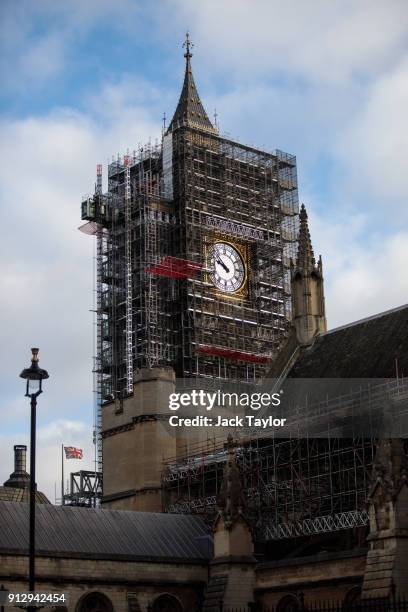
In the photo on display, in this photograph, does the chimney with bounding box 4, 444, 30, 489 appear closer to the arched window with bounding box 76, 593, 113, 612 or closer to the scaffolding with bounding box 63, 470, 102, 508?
the scaffolding with bounding box 63, 470, 102, 508

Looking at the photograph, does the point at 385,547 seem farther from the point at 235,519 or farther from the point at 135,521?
the point at 135,521

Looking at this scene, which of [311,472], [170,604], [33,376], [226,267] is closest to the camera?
[33,376]

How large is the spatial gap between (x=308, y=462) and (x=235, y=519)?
437cm

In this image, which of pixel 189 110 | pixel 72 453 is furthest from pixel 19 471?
pixel 189 110

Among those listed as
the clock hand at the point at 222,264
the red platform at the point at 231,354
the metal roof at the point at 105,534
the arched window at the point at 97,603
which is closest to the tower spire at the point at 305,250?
the red platform at the point at 231,354

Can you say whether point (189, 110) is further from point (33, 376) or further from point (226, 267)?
point (33, 376)

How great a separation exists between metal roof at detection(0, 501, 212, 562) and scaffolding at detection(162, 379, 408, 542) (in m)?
2.63

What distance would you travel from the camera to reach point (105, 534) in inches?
1831

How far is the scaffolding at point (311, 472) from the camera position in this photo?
45281 mm

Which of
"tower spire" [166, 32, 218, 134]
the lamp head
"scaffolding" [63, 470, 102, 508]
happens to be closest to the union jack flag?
"scaffolding" [63, 470, 102, 508]

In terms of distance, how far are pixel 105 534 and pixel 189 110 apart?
1482 inches

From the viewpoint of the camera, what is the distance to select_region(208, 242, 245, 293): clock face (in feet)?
236

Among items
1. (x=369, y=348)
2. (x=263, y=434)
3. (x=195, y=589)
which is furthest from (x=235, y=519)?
(x=369, y=348)

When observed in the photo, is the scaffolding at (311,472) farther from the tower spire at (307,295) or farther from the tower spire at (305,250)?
the tower spire at (305,250)
